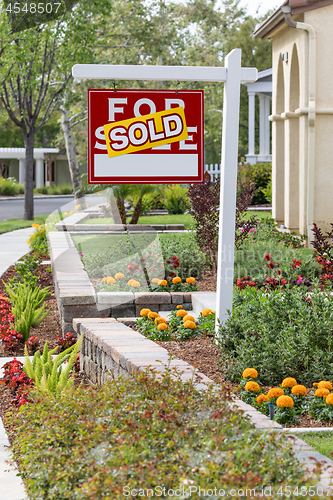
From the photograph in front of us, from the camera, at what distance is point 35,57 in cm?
1642

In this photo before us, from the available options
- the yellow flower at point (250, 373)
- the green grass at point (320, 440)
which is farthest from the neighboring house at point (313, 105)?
the green grass at point (320, 440)

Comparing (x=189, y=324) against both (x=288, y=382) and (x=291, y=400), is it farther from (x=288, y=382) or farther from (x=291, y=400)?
(x=291, y=400)

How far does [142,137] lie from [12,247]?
28.9ft

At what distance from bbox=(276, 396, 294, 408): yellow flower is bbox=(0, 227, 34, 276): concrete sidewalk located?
6.84 m

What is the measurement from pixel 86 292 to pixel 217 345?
78.0 inches

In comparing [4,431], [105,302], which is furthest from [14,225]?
[4,431]

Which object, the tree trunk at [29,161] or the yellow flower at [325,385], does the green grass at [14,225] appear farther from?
the yellow flower at [325,385]

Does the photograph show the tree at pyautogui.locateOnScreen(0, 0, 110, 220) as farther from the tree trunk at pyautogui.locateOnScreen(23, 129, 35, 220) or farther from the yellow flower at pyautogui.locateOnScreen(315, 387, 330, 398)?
the yellow flower at pyautogui.locateOnScreen(315, 387, 330, 398)

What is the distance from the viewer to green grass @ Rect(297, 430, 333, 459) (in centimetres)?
284

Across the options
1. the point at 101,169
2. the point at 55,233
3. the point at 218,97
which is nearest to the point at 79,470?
the point at 101,169

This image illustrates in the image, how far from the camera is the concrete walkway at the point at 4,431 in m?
2.97

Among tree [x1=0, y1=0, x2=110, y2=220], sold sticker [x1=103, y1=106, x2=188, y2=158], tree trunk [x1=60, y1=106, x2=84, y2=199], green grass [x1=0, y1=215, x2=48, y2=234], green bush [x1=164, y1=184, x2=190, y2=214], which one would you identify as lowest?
green grass [x1=0, y1=215, x2=48, y2=234]

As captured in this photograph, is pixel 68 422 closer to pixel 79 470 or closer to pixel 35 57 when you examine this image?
pixel 79 470

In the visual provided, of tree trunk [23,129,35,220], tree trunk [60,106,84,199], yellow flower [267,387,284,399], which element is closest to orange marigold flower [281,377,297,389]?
yellow flower [267,387,284,399]
